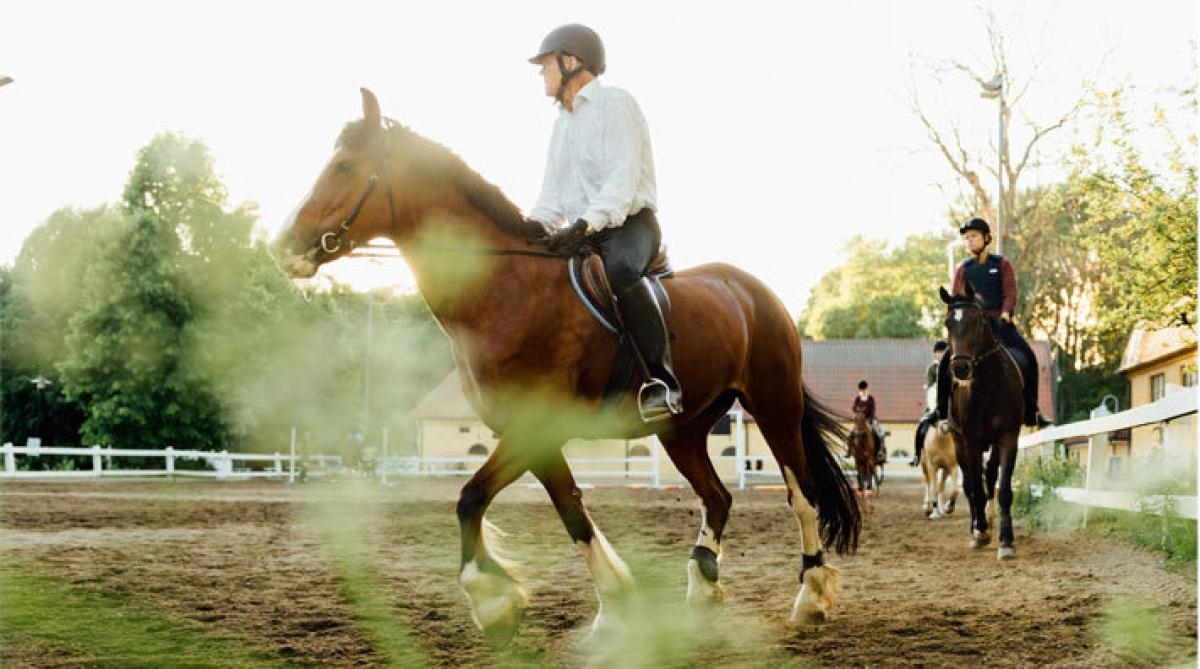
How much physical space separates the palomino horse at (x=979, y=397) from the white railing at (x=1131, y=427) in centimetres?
102

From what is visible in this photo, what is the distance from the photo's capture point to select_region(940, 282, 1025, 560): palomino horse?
11.7m

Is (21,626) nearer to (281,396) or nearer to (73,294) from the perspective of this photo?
(281,396)

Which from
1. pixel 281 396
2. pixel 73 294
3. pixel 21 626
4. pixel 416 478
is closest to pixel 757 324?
pixel 21 626

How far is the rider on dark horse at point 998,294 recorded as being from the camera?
12195mm

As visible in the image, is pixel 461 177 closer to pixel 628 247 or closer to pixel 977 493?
pixel 628 247

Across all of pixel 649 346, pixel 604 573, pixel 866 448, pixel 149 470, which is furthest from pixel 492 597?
pixel 149 470

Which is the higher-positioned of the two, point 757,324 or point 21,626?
point 757,324

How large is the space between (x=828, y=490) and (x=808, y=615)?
54.3 inches

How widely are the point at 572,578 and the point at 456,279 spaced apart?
3.55m

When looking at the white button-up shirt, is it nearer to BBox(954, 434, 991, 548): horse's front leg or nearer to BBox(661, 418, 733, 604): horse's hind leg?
BBox(661, 418, 733, 604): horse's hind leg

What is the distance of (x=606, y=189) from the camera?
21.6 feet

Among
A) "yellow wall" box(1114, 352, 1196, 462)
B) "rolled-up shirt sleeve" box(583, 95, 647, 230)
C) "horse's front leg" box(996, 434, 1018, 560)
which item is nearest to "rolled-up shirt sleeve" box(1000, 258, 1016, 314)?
"horse's front leg" box(996, 434, 1018, 560)

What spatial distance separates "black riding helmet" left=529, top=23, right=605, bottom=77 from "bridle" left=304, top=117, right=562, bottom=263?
1022 millimetres

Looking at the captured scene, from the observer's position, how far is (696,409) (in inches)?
282
